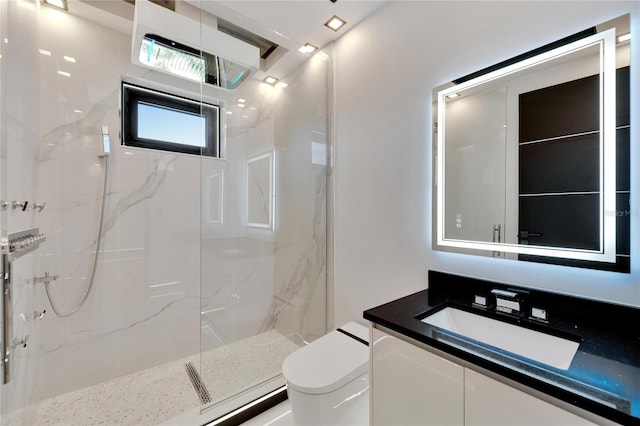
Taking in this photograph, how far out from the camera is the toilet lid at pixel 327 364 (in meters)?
1.25

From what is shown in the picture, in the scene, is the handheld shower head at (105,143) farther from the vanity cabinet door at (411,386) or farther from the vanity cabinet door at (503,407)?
the vanity cabinet door at (503,407)

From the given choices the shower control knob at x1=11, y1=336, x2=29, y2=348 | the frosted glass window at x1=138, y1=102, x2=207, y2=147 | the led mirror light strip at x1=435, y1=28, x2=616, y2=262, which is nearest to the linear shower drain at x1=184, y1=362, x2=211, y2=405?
the shower control knob at x1=11, y1=336, x2=29, y2=348

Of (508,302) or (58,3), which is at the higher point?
(58,3)

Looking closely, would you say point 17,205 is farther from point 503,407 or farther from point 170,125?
point 503,407

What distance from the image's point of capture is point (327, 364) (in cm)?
139

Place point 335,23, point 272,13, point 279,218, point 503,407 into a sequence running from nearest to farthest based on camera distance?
point 503,407, point 272,13, point 335,23, point 279,218

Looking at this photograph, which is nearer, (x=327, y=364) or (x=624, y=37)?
(x=624, y=37)

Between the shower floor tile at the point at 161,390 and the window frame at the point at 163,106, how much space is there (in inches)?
64.4

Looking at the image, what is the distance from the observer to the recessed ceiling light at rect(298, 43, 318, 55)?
219 centimetres

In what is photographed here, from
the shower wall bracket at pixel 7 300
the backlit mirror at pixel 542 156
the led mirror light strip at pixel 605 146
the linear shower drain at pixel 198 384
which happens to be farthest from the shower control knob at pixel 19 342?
the led mirror light strip at pixel 605 146

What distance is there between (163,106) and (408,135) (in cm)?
205

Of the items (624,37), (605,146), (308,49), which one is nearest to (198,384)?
(605,146)

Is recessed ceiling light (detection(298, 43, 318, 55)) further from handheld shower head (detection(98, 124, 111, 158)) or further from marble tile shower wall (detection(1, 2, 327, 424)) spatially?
handheld shower head (detection(98, 124, 111, 158))

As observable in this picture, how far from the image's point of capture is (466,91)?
1.40 metres
